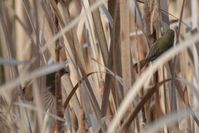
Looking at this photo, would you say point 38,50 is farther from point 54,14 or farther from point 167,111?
point 167,111

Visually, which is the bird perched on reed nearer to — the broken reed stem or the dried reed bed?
the dried reed bed

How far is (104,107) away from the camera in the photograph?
777 mm

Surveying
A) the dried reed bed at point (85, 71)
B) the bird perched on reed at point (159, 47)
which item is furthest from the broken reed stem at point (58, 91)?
the bird perched on reed at point (159, 47)

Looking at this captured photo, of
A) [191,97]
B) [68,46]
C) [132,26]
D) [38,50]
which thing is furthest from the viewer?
[191,97]

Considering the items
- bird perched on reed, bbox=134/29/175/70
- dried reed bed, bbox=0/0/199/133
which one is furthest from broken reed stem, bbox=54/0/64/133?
bird perched on reed, bbox=134/29/175/70

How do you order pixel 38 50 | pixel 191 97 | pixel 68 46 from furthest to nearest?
1. pixel 191 97
2. pixel 68 46
3. pixel 38 50

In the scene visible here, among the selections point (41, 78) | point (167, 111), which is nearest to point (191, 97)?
point (167, 111)

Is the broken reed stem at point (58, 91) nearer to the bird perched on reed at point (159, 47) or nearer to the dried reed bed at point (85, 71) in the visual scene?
the dried reed bed at point (85, 71)

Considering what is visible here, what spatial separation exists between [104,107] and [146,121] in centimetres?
8

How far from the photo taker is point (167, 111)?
0.87m

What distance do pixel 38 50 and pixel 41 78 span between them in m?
0.05

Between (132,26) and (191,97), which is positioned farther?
(191,97)

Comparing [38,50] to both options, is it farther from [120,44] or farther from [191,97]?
[191,97]

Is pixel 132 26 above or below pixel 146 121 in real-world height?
above
